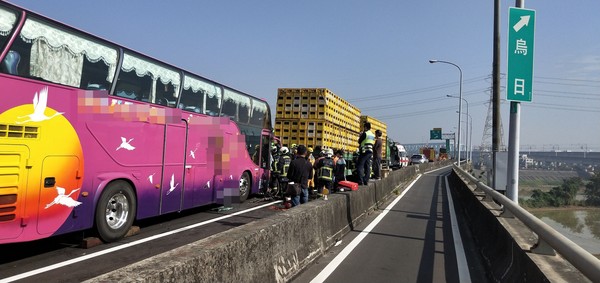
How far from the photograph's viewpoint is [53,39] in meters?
6.60

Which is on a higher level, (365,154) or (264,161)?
(365,154)

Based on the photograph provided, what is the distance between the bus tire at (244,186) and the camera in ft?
44.3

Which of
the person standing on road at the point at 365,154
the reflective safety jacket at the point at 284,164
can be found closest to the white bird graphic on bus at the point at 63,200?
the reflective safety jacket at the point at 284,164

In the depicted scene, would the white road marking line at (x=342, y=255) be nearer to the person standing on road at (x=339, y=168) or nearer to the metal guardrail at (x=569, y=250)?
the metal guardrail at (x=569, y=250)

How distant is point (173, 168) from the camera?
9.59 m

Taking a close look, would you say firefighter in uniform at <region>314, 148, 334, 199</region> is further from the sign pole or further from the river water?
the sign pole

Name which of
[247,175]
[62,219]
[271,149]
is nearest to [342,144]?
[271,149]

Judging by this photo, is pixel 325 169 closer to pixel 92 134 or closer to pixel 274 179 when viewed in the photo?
pixel 274 179

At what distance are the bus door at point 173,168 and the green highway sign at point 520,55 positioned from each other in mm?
7110

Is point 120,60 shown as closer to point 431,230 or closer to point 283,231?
point 283,231

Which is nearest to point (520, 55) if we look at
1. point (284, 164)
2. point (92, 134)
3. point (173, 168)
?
point (173, 168)

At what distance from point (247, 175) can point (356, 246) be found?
266 inches

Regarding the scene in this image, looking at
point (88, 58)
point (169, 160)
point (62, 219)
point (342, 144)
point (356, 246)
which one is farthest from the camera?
point (342, 144)

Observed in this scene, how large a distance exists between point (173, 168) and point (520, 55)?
767 cm
